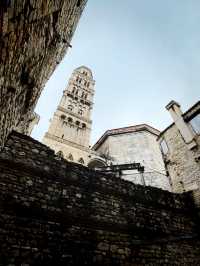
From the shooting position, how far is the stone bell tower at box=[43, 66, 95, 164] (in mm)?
29844

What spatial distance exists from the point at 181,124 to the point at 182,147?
1.32 meters

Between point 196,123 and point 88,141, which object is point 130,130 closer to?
point 88,141

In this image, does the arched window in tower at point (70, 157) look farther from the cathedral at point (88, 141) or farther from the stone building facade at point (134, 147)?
the stone building facade at point (134, 147)

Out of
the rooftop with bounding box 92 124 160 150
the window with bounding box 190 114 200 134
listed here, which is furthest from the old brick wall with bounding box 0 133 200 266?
the rooftop with bounding box 92 124 160 150

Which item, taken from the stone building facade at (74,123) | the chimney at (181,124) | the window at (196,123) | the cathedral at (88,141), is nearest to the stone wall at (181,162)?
the chimney at (181,124)

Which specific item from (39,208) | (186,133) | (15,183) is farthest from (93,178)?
(186,133)

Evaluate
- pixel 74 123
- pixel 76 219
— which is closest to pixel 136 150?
pixel 74 123

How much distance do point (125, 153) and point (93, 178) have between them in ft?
66.9

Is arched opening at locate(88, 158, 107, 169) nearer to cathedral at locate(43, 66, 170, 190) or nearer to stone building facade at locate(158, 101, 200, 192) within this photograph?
cathedral at locate(43, 66, 170, 190)

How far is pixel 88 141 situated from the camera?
33719 mm

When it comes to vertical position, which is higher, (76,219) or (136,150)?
(136,150)

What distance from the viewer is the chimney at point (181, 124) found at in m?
10.2

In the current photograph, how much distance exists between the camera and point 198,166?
943 cm

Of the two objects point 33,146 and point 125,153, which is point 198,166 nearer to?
point 33,146
